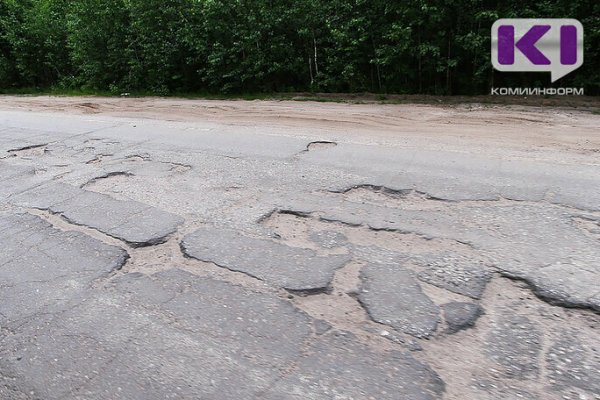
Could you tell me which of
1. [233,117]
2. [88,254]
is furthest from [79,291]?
[233,117]

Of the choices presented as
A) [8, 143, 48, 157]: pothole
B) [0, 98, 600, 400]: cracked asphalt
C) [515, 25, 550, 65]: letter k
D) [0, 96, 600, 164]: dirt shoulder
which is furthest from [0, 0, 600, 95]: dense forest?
[8, 143, 48, 157]: pothole

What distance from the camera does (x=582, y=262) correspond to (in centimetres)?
320

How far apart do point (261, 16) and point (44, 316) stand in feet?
42.0

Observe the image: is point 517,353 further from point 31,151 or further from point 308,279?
point 31,151

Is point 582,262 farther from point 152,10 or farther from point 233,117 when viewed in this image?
point 152,10

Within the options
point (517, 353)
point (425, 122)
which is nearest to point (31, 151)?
point (425, 122)

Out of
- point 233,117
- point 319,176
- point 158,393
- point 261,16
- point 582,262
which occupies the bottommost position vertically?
point 158,393

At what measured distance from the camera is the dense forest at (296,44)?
36.2 ft

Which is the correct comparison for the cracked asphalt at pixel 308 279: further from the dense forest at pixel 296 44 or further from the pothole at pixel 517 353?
the dense forest at pixel 296 44

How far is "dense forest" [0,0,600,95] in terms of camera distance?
11023 millimetres

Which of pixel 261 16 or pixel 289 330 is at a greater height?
pixel 261 16

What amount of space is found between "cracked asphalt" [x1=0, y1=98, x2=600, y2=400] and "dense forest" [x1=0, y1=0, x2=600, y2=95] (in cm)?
630

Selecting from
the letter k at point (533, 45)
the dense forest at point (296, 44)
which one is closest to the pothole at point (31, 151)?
the dense forest at point (296, 44)

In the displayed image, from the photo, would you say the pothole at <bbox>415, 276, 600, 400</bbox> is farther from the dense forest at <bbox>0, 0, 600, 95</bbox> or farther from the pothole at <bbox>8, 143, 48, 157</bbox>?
the dense forest at <bbox>0, 0, 600, 95</bbox>
